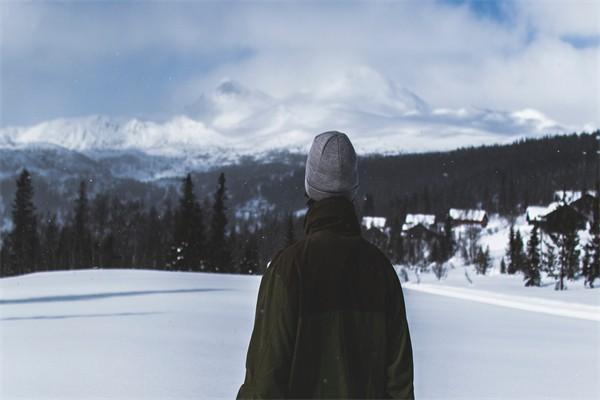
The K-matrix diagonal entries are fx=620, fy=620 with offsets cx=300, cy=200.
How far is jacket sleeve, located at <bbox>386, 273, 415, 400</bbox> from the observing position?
→ 7.80 ft

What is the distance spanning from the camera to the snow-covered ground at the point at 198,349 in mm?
5895

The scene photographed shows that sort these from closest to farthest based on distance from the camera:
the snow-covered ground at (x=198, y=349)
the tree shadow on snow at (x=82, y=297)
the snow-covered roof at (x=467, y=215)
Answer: the snow-covered ground at (x=198, y=349) < the tree shadow on snow at (x=82, y=297) < the snow-covered roof at (x=467, y=215)

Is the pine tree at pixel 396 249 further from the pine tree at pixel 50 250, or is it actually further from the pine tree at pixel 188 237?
the pine tree at pixel 50 250

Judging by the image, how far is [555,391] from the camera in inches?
252

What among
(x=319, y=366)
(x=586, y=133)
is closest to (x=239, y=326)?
(x=319, y=366)

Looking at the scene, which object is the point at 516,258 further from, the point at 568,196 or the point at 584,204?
→ the point at 568,196

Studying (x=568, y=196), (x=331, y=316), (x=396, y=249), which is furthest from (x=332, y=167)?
(x=568, y=196)

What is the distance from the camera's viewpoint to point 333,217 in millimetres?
2348

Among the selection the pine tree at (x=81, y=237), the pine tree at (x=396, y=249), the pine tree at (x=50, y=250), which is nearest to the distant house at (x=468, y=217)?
the pine tree at (x=396, y=249)

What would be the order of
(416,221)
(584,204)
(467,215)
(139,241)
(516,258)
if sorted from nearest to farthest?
(584,204) → (516,258) → (139,241) → (416,221) → (467,215)

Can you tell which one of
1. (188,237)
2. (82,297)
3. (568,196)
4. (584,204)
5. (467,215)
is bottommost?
(82,297)

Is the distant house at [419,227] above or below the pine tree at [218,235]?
above

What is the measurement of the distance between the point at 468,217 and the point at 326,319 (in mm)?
147602

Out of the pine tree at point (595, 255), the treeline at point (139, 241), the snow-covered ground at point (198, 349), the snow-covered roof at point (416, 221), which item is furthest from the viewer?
the snow-covered roof at point (416, 221)
